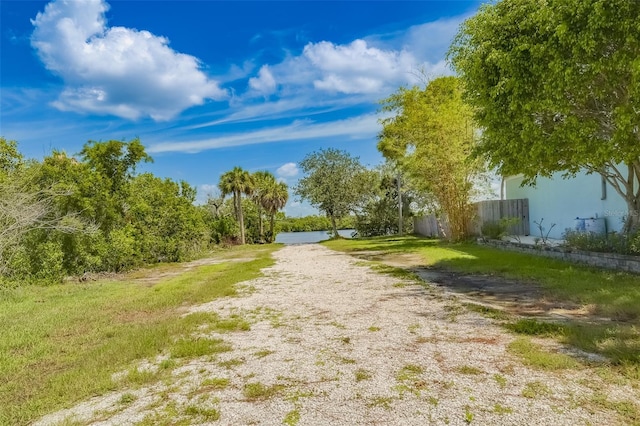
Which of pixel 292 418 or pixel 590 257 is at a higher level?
pixel 590 257

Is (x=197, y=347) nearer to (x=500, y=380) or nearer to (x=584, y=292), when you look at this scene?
(x=500, y=380)

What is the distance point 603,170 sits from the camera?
971cm

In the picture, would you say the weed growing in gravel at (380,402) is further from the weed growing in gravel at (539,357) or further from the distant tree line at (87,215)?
the distant tree line at (87,215)

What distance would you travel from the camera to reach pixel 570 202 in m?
13.9

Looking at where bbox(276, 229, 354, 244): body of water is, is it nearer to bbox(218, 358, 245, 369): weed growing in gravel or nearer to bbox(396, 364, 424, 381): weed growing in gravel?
bbox(218, 358, 245, 369): weed growing in gravel

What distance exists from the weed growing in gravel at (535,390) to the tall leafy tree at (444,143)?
12.9 meters

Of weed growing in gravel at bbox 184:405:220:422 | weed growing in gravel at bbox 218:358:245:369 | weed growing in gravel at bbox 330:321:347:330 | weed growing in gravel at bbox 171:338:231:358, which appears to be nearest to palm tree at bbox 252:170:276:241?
weed growing in gravel at bbox 330:321:347:330

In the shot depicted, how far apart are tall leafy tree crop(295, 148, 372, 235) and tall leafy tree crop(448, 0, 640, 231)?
70.5ft

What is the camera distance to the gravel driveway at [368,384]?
111 inches

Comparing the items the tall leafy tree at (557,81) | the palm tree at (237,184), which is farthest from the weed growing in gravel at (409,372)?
the palm tree at (237,184)

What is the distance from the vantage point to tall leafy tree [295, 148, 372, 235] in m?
30.8

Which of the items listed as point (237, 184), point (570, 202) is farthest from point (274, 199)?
point (570, 202)

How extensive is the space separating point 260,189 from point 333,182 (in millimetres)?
8972

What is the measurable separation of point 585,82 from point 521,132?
1.31 metres
